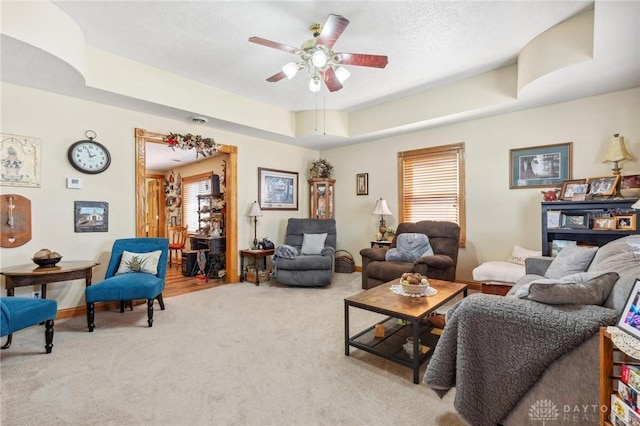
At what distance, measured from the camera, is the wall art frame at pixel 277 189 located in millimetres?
5176

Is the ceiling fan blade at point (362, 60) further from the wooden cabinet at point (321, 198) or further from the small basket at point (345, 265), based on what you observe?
the small basket at point (345, 265)

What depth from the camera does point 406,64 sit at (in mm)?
3312

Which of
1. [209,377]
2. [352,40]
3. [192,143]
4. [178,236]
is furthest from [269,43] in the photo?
[178,236]

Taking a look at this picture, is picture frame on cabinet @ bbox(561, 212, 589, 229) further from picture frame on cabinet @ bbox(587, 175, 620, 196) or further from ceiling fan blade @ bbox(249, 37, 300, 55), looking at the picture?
ceiling fan blade @ bbox(249, 37, 300, 55)

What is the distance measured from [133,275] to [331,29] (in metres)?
3.06

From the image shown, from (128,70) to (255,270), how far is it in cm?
314

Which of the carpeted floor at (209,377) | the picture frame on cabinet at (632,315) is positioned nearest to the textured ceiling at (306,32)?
the picture frame on cabinet at (632,315)

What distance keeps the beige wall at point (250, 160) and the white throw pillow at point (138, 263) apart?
0.49 m

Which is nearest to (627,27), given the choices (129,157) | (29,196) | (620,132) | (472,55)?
(472,55)

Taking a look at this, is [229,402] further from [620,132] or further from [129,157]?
[620,132]

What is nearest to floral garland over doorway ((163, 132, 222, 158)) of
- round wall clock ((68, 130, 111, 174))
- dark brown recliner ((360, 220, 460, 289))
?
round wall clock ((68, 130, 111, 174))

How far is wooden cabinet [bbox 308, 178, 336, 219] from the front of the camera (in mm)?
5676

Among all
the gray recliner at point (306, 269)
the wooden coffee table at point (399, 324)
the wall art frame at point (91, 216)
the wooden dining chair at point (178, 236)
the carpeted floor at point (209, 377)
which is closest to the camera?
the carpeted floor at point (209, 377)

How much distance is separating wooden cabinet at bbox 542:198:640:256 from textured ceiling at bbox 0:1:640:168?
1.27 m
